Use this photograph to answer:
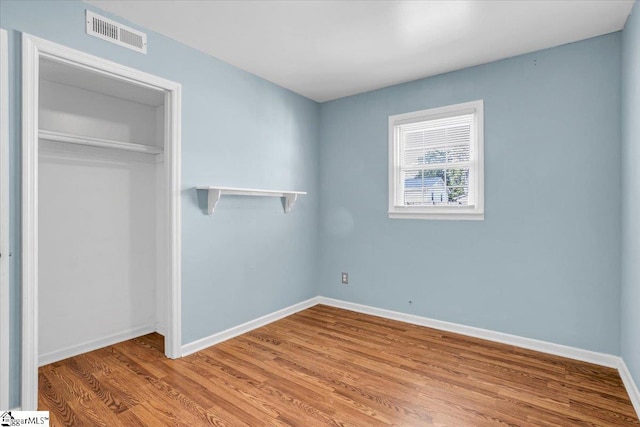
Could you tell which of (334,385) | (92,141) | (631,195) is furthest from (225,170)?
(631,195)

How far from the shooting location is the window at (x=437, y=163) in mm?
3309

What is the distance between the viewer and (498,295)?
3.17 metres

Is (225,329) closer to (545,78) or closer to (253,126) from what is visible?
(253,126)

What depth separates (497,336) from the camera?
3162mm

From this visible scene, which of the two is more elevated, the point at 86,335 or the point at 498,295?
the point at 498,295

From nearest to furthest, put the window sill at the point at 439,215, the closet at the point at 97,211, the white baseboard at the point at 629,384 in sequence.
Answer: the white baseboard at the point at 629,384 → the closet at the point at 97,211 → the window sill at the point at 439,215

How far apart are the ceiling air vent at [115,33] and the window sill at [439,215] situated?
109 inches

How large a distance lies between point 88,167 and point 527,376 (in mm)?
3937

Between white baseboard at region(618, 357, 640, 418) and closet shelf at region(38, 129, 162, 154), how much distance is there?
4103mm

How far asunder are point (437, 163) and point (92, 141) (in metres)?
3.18

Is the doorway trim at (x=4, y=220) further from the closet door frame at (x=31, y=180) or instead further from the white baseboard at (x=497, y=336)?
the white baseboard at (x=497, y=336)

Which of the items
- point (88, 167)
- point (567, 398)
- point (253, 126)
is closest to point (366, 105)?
point (253, 126)

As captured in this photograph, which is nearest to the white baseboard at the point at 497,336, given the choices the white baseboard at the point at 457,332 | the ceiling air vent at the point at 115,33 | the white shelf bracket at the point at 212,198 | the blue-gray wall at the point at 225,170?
the white baseboard at the point at 457,332

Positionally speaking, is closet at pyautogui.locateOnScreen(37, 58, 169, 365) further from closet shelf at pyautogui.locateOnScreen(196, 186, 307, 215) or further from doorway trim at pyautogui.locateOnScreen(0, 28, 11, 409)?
doorway trim at pyautogui.locateOnScreen(0, 28, 11, 409)
